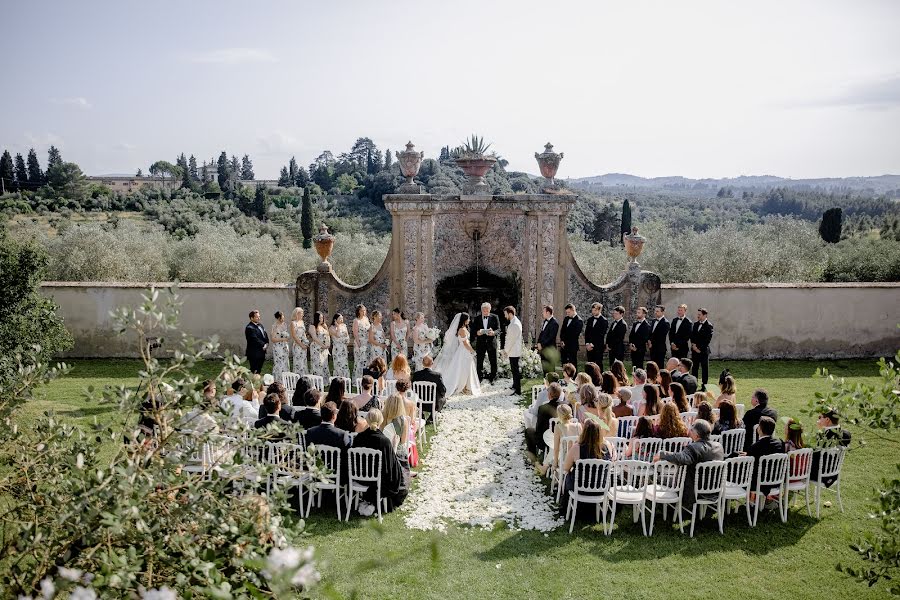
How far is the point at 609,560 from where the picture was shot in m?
7.49

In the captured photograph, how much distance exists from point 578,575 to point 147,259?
23212mm

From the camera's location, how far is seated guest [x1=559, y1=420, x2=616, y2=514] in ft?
27.0

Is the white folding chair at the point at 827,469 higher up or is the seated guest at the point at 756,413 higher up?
the seated guest at the point at 756,413

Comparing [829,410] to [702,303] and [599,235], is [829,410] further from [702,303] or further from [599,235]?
[599,235]

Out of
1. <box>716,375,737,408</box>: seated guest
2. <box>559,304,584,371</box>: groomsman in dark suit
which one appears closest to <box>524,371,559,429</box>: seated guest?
<box>716,375,737,408</box>: seated guest

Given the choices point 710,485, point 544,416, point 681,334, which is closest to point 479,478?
point 544,416

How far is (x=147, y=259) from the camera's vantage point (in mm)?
26047

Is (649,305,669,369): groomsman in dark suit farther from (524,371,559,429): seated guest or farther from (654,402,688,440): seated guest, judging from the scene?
(654,402,688,440): seated guest

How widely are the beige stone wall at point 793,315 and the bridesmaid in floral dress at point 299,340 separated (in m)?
8.69

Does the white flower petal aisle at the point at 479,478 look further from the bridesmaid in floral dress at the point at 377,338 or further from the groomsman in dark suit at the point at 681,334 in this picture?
the groomsman in dark suit at the point at 681,334

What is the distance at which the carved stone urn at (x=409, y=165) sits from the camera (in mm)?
16406

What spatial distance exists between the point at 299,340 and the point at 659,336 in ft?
24.2

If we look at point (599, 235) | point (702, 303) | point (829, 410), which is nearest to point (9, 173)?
point (599, 235)

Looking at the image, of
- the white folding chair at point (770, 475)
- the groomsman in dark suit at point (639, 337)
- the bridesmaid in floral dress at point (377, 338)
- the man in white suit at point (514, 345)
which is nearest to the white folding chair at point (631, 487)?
the white folding chair at point (770, 475)
